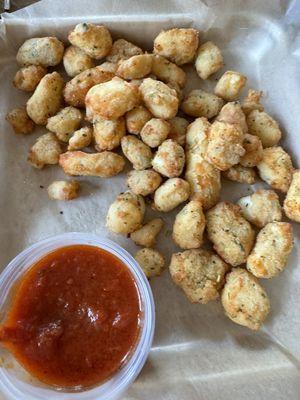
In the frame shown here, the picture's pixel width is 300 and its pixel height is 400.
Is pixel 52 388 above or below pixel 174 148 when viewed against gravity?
below

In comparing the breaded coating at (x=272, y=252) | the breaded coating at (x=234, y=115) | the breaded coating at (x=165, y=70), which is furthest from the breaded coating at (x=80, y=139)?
the breaded coating at (x=272, y=252)

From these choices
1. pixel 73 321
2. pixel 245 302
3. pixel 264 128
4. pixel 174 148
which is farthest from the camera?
pixel 264 128

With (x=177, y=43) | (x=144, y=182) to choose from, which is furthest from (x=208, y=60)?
(x=144, y=182)

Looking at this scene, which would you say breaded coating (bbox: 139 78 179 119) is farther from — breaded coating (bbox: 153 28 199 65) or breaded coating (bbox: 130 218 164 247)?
breaded coating (bbox: 130 218 164 247)

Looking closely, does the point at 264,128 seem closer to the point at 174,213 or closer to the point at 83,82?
the point at 174,213

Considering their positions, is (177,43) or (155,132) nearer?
(155,132)

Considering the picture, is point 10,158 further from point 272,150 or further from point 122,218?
point 272,150

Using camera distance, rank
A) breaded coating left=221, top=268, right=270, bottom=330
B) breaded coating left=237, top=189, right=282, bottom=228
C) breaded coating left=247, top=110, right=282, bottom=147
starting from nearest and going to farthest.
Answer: breaded coating left=221, top=268, right=270, bottom=330
breaded coating left=237, top=189, right=282, bottom=228
breaded coating left=247, top=110, right=282, bottom=147

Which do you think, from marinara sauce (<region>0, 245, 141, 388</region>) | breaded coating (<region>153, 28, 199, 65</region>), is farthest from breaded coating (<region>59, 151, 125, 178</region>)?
breaded coating (<region>153, 28, 199, 65</region>)
